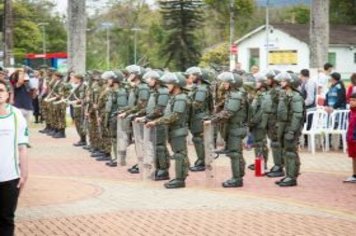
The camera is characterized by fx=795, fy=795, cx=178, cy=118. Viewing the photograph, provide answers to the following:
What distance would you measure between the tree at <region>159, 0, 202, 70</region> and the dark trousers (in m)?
39.9

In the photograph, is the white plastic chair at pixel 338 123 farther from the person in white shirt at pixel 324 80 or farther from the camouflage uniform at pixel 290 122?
the camouflage uniform at pixel 290 122

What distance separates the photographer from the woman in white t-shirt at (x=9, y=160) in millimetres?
6891

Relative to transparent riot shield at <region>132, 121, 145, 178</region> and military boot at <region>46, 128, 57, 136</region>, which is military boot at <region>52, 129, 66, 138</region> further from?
transparent riot shield at <region>132, 121, 145, 178</region>

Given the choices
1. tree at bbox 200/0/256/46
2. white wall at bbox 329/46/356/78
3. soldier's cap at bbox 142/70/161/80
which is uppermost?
tree at bbox 200/0/256/46

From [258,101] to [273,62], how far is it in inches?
1286

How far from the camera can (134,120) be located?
13758 millimetres

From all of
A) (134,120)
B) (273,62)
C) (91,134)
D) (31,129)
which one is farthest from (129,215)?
(273,62)

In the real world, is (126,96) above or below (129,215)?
above

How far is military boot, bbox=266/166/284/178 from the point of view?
13648mm

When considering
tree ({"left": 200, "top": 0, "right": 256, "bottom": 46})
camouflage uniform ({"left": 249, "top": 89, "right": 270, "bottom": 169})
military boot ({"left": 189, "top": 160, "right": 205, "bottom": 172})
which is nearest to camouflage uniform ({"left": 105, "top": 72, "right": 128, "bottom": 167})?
military boot ({"left": 189, "top": 160, "right": 205, "bottom": 172})

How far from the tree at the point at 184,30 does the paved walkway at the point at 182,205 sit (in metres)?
32.1

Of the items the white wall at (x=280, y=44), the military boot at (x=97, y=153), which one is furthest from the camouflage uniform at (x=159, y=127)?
the white wall at (x=280, y=44)

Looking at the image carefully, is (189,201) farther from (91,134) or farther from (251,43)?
(251,43)

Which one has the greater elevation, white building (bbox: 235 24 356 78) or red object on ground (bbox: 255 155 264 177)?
white building (bbox: 235 24 356 78)
